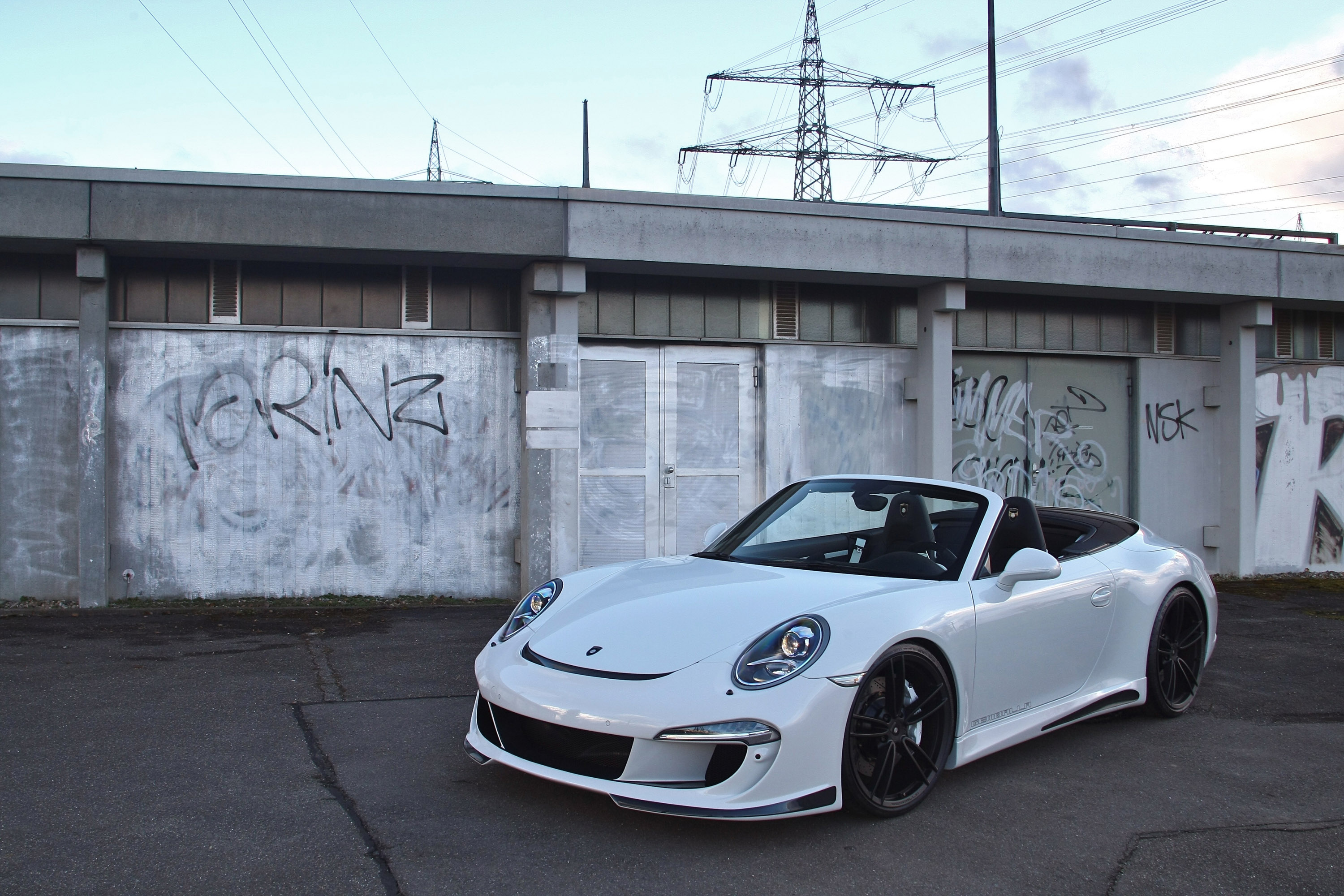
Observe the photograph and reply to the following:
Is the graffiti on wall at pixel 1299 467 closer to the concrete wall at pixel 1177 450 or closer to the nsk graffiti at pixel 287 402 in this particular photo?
the concrete wall at pixel 1177 450

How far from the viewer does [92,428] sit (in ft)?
28.7

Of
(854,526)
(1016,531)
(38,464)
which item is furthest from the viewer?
(38,464)

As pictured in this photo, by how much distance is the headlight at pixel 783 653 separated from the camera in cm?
348

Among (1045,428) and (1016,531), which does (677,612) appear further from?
(1045,428)

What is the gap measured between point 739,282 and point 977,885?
7.76 metres

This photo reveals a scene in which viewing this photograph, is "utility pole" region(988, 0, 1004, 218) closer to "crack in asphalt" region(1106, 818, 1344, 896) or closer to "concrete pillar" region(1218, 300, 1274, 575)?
"concrete pillar" region(1218, 300, 1274, 575)

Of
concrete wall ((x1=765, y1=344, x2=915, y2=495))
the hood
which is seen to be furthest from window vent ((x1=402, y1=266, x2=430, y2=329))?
the hood

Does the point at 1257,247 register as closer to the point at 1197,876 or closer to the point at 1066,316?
the point at 1066,316

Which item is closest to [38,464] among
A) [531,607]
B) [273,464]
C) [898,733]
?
[273,464]

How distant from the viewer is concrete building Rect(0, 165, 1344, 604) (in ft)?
29.0

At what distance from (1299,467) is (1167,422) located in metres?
1.86

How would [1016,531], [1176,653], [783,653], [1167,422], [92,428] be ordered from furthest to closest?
1. [1167,422]
2. [92,428]
3. [1176,653]
4. [1016,531]
5. [783,653]

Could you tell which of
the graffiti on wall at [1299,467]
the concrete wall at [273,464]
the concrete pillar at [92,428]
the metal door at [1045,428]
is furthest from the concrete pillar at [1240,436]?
the concrete pillar at [92,428]

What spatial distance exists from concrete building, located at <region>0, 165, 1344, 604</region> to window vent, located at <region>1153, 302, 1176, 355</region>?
629 mm
